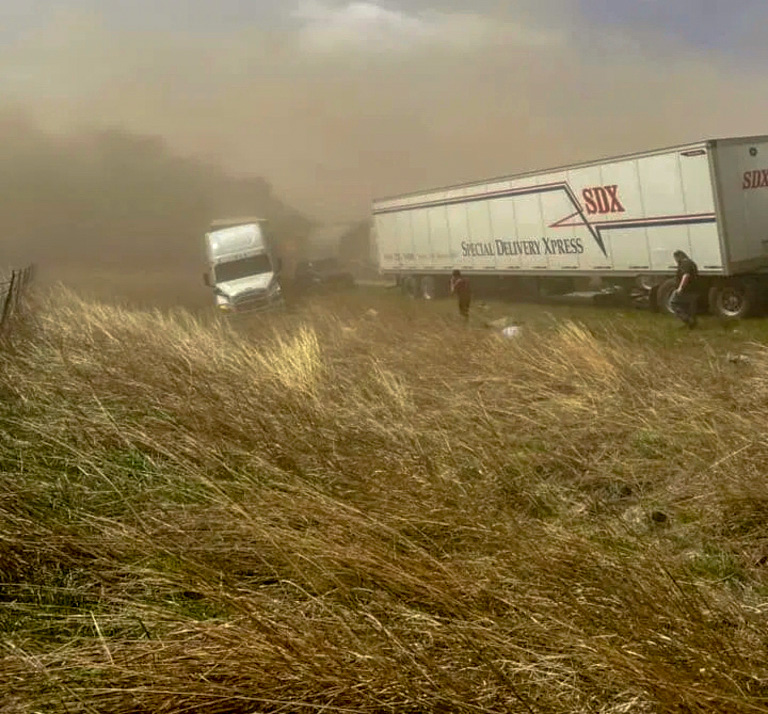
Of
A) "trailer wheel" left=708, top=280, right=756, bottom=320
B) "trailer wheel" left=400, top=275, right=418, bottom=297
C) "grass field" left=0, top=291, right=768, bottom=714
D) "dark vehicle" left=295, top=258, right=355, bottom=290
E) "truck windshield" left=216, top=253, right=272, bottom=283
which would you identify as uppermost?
"truck windshield" left=216, top=253, right=272, bottom=283

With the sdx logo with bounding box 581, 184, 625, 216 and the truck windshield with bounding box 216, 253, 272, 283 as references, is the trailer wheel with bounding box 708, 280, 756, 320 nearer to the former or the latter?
the sdx logo with bounding box 581, 184, 625, 216

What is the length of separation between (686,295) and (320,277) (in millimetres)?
17671

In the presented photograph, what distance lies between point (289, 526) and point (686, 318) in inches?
477

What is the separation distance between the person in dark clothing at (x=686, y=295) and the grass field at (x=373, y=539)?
651 cm

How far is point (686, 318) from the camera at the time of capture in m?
14.1

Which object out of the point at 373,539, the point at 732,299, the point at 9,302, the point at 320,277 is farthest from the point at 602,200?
the point at 373,539

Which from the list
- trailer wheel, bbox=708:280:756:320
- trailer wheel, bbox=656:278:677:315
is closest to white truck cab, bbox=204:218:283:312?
trailer wheel, bbox=656:278:677:315

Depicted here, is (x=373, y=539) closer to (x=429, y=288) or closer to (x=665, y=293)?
(x=665, y=293)

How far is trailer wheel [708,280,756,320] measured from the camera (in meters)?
14.8

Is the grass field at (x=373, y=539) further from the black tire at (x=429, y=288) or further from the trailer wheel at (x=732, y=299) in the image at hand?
the black tire at (x=429, y=288)

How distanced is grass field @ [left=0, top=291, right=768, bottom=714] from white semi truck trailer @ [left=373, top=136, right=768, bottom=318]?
8108 millimetres

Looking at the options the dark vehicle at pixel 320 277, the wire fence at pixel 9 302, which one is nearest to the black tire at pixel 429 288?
the dark vehicle at pixel 320 277

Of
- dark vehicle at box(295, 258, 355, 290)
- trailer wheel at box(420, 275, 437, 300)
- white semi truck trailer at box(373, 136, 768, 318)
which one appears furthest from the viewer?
dark vehicle at box(295, 258, 355, 290)

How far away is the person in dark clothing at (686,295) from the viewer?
A: 45.8 feet
